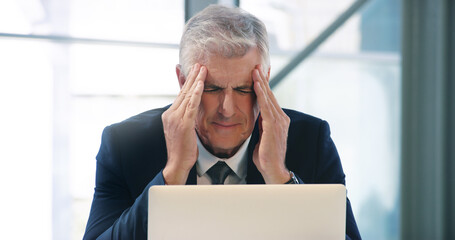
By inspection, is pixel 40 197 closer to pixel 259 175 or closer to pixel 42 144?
pixel 42 144

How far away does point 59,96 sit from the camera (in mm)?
2395

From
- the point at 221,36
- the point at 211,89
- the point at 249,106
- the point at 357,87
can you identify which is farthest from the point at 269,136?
the point at 357,87

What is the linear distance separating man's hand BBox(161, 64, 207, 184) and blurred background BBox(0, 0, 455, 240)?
119cm

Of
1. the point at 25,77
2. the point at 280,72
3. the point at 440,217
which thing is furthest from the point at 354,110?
the point at 25,77

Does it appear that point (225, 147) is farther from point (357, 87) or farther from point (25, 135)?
point (357, 87)

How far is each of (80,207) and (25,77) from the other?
2.38 ft

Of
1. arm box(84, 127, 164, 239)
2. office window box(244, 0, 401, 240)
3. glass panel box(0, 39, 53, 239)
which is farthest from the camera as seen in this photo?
office window box(244, 0, 401, 240)

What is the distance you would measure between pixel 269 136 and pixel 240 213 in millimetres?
560

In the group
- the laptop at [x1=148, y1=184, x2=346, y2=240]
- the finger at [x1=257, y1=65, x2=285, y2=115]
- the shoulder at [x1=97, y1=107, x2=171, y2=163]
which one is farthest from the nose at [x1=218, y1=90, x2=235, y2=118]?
the laptop at [x1=148, y1=184, x2=346, y2=240]

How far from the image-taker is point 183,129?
134 centimetres

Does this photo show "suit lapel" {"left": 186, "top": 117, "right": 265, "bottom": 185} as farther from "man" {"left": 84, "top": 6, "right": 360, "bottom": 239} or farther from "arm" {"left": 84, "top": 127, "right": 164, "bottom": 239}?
"arm" {"left": 84, "top": 127, "right": 164, "bottom": 239}

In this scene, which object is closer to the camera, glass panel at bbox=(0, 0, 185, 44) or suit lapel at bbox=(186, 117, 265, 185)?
suit lapel at bbox=(186, 117, 265, 185)

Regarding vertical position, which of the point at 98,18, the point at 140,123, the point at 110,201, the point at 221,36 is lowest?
the point at 110,201

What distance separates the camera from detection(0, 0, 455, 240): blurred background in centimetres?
231
